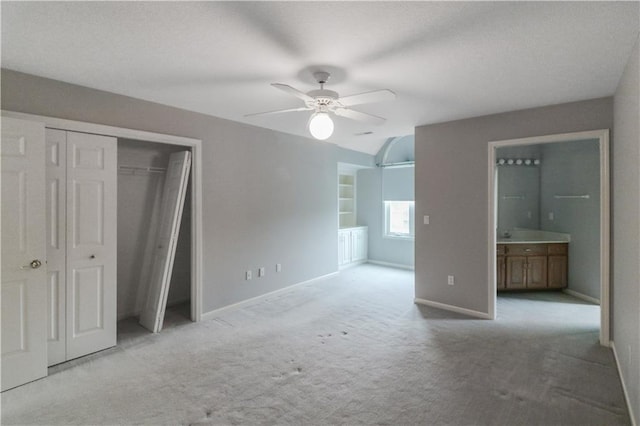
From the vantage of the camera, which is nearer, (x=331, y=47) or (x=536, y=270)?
(x=331, y=47)

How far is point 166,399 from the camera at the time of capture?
2410 mm

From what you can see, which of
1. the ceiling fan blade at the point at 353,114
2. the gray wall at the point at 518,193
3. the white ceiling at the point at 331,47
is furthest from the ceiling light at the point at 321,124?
the gray wall at the point at 518,193

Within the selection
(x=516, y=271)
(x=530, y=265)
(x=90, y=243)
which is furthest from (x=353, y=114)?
(x=530, y=265)

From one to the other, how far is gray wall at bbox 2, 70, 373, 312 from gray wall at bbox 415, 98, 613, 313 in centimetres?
189

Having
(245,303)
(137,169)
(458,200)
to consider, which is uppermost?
(137,169)

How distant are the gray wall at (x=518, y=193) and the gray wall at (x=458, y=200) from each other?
205cm

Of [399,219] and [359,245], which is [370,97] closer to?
[399,219]

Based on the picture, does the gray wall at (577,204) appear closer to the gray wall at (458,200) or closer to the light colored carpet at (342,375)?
the light colored carpet at (342,375)

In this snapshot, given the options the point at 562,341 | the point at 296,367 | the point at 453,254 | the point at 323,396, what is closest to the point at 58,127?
the point at 296,367

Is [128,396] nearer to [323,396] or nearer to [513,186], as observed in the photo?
[323,396]

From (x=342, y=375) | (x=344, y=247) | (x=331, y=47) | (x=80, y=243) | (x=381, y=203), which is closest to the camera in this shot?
(x=331, y=47)

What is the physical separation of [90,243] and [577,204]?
266 inches

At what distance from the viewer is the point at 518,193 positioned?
589cm

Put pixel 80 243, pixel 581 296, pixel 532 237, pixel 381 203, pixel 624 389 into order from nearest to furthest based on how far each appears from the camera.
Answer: pixel 624 389 → pixel 80 243 → pixel 581 296 → pixel 532 237 → pixel 381 203
